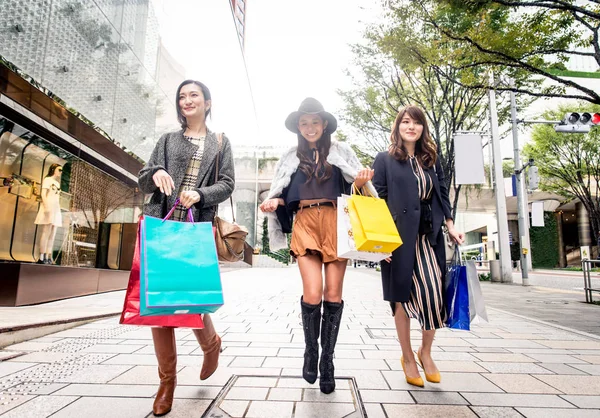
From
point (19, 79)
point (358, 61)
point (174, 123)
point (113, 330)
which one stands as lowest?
point (113, 330)

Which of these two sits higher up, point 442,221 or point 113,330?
point 442,221

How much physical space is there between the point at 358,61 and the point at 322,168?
36.0 ft

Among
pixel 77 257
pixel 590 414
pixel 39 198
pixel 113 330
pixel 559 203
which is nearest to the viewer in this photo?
pixel 590 414

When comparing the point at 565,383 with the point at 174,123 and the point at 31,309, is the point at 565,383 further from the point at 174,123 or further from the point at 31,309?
the point at 174,123

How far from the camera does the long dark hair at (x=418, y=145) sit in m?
2.87

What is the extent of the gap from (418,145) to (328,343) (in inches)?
62.1

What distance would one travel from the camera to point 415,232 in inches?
104

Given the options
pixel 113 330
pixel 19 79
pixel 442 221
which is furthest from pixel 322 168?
pixel 19 79

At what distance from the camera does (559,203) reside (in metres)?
33.8

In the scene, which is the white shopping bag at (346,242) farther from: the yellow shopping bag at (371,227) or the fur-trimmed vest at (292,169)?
the fur-trimmed vest at (292,169)

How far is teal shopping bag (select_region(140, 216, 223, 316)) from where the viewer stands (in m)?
1.65

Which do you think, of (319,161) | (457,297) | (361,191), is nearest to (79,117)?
(319,161)

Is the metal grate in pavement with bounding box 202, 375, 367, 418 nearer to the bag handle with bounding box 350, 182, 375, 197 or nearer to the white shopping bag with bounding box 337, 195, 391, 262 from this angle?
the white shopping bag with bounding box 337, 195, 391, 262

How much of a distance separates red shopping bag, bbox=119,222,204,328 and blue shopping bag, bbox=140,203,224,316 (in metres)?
0.13
